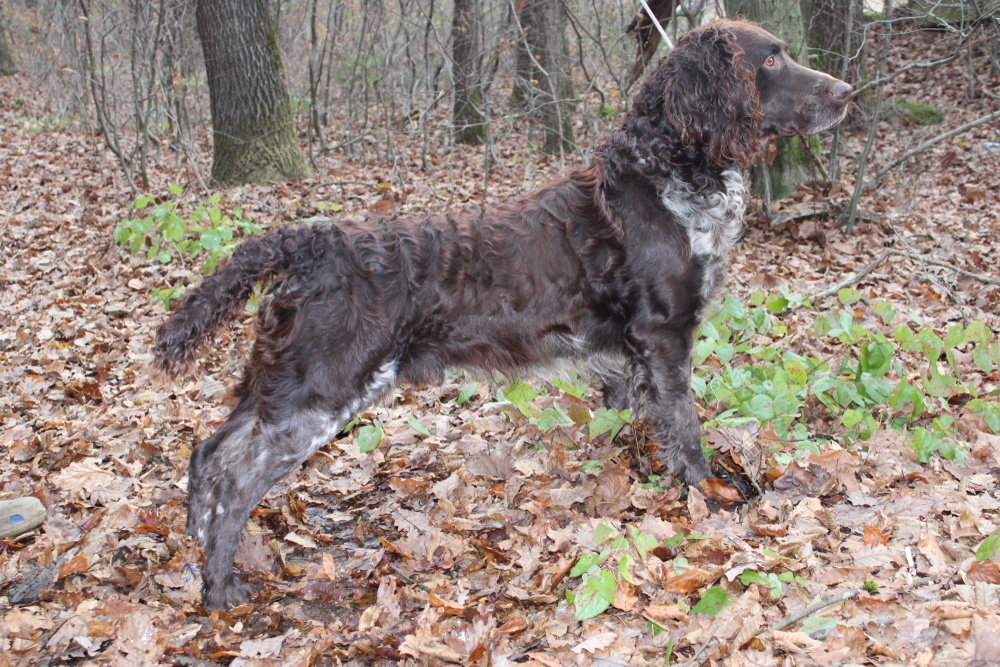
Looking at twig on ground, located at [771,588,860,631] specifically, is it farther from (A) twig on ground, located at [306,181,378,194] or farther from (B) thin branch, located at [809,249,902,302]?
(A) twig on ground, located at [306,181,378,194]

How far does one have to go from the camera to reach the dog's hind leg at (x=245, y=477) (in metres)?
3.68

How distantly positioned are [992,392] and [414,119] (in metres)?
11.3

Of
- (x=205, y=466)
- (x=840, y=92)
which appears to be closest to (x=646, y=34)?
(x=840, y=92)

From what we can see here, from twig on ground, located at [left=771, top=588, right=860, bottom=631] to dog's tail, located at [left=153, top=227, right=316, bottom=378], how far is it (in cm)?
250

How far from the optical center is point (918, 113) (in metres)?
11.9

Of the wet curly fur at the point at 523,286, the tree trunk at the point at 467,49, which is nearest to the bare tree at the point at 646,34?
the tree trunk at the point at 467,49

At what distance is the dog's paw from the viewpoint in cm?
364

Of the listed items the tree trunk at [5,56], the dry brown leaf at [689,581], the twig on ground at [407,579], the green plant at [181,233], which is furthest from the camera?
the tree trunk at [5,56]

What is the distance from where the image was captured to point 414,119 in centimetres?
1430

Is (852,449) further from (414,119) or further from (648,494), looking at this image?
(414,119)

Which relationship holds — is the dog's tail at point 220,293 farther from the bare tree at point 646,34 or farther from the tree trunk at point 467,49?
the tree trunk at point 467,49

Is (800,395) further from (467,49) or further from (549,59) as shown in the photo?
(467,49)

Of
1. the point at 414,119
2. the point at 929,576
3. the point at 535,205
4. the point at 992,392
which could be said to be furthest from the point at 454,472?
the point at 414,119

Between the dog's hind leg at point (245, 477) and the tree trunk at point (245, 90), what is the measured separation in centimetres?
704
